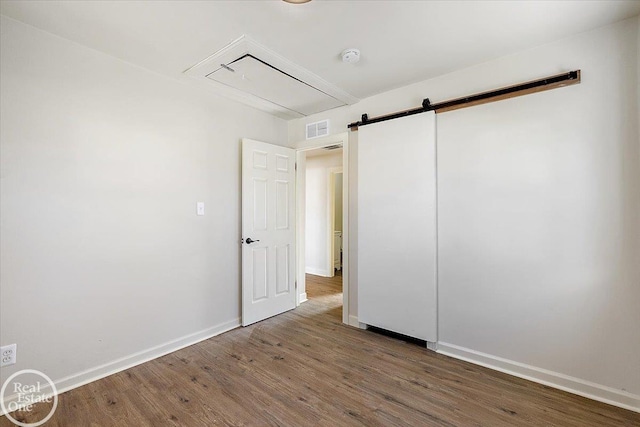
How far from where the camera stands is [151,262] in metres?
2.45

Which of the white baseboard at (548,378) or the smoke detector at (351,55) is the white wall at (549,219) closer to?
the white baseboard at (548,378)

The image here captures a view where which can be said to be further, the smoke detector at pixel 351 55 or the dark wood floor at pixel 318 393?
the smoke detector at pixel 351 55

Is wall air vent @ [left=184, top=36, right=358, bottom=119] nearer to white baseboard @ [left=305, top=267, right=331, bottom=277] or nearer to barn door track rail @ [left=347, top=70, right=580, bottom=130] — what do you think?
barn door track rail @ [left=347, top=70, right=580, bottom=130]

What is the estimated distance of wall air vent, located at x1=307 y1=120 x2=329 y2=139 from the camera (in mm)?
3373

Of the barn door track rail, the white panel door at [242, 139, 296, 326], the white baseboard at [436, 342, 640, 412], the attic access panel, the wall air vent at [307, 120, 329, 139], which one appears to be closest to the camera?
the white baseboard at [436, 342, 640, 412]

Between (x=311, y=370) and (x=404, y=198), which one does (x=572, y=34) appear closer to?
(x=404, y=198)

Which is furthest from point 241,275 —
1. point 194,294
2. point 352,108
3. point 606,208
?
point 606,208

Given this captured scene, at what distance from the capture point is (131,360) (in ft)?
7.58

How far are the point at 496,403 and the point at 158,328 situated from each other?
261 centimetres

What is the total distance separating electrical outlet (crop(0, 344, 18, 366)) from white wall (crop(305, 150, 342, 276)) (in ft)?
13.8

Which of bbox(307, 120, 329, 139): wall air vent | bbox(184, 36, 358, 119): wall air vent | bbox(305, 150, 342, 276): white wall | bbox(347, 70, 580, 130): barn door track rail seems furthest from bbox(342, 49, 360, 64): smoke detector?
bbox(305, 150, 342, 276): white wall

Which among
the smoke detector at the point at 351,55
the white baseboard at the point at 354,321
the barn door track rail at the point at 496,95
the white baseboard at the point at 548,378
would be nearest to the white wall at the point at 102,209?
the white baseboard at the point at 354,321

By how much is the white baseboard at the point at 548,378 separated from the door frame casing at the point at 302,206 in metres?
1.10

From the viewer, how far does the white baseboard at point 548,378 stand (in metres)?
1.82
